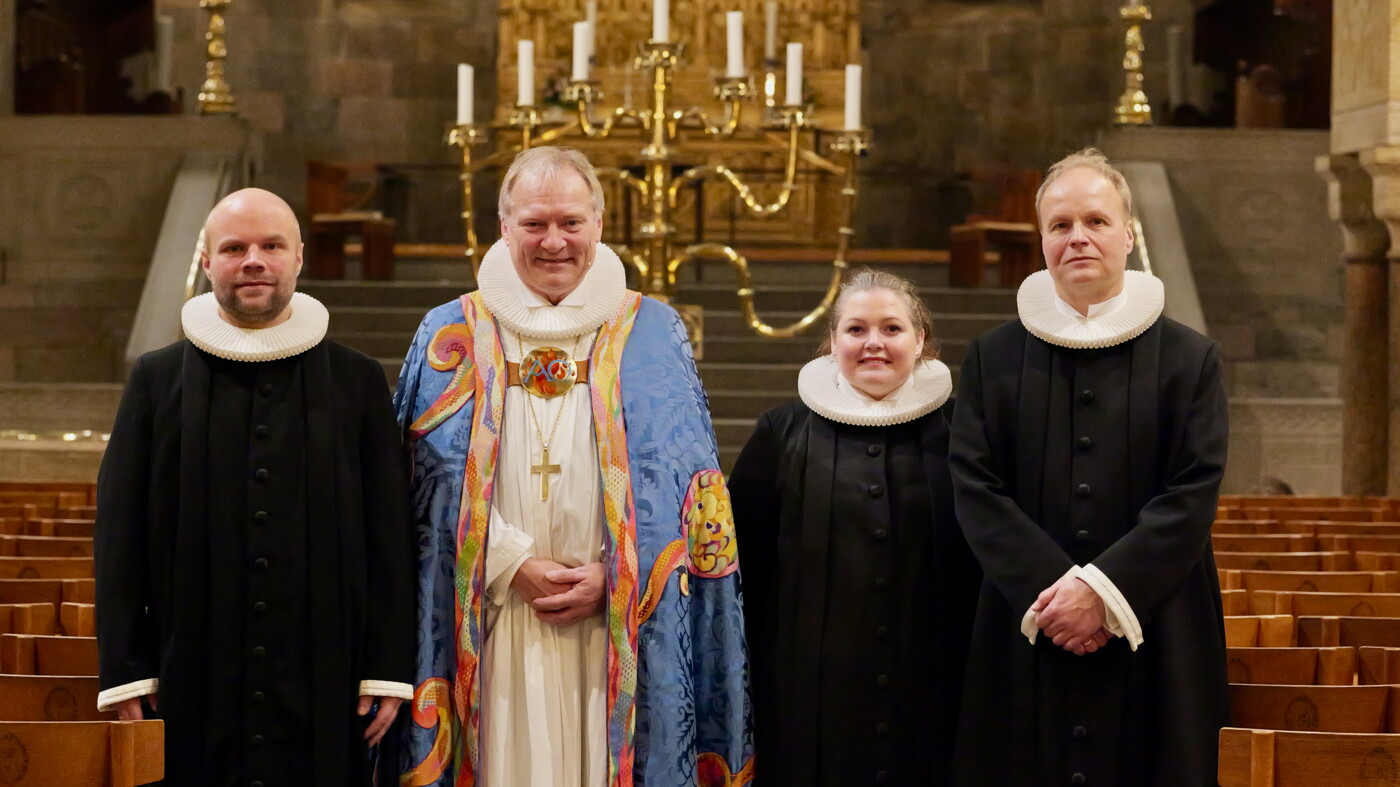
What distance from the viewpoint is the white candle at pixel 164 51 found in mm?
12633

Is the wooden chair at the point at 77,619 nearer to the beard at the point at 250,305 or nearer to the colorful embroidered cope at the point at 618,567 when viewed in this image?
the beard at the point at 250,305

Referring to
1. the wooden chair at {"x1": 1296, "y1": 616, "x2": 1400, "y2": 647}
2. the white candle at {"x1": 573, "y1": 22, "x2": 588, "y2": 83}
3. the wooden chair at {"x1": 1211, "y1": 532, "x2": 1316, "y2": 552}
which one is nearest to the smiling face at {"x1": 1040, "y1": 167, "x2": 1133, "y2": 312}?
the wooden chair at {"x1": 1296, "y1": 616, "x2": 1400, "y2": 647}

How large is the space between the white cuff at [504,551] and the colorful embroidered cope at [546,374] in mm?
246

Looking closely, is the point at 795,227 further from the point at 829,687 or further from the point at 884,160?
the point at 829,687

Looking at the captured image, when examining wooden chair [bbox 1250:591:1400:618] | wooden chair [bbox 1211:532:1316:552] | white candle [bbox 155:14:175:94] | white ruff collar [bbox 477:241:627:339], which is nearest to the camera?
white ruff collar [bbox 477:241:627:339]

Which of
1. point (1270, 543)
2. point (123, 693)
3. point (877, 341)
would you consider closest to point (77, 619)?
point (123, 693)

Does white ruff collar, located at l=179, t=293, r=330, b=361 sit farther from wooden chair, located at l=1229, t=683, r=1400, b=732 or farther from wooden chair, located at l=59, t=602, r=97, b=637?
wooden chair, located at l=1229, t=683, r=1400, b=732

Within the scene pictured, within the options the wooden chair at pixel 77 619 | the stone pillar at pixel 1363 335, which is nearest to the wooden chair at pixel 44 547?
the wooden chair at pixel 77 619

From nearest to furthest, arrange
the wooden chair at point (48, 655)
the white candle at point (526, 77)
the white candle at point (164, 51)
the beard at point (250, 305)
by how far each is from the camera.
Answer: the beard at point (250, 305), the wooden chair at point (48, 655), the white candle at point (526, 77), the white candle at point (164, 51)

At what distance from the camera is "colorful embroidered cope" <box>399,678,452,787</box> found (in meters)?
3.01

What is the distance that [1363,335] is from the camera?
7906mm

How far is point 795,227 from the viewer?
12.0 meters

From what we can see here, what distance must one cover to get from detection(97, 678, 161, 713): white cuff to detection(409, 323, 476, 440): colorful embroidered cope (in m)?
0.63

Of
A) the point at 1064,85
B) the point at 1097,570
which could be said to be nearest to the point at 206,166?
the point at 1064,85
